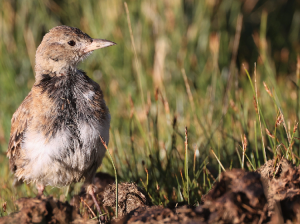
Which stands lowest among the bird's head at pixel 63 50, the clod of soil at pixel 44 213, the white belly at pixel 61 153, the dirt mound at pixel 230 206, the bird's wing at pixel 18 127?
the dirt mound at pixel 230 206

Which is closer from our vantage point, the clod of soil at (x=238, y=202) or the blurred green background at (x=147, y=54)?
the clod of soil at (x=238, y=202)

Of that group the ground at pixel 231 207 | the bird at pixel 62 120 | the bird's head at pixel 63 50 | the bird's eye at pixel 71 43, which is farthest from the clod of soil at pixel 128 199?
the bird's eye at pixel 71 43

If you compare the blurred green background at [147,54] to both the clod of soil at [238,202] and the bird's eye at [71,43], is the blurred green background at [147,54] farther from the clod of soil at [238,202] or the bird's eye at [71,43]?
the clod of soil at [238,202]

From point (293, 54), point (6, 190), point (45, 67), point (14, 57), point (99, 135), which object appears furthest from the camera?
point (293, 54)

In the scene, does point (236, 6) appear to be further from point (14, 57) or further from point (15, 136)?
point (15, 136)

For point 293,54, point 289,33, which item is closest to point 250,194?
point 293,54

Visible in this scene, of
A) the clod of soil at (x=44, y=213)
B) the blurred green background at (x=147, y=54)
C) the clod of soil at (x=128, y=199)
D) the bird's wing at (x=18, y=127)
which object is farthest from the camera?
the blurred green background at (x=147, y=54)

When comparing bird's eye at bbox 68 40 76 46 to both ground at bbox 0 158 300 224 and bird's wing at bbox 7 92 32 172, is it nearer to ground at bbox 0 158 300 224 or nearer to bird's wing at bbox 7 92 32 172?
bird's wing at bbox 7 92 32 172
